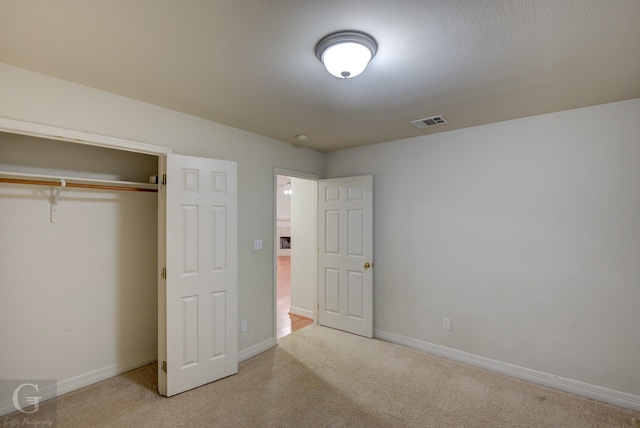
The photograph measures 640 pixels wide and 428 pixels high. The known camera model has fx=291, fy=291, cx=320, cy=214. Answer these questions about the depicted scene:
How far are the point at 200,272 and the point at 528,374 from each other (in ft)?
10.5

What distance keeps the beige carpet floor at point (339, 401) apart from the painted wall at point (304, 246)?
59.4 inches

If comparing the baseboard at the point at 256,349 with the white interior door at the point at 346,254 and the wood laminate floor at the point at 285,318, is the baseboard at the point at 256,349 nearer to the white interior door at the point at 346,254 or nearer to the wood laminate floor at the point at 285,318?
the wood laminate floor at the point at 285,318

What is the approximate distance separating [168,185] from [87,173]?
34.2 inches

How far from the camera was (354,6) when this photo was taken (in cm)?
132

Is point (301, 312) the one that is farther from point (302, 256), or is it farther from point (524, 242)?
point (524, 242)

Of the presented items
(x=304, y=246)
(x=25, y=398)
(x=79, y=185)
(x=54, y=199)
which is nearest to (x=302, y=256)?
(x=304, y=246)

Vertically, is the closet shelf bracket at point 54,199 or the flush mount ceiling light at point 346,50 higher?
the flush mount ceiling light at point 346,50

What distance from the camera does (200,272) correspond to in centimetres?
267

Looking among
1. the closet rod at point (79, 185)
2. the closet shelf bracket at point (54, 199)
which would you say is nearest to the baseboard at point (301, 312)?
the closet rod at point (79, 185)

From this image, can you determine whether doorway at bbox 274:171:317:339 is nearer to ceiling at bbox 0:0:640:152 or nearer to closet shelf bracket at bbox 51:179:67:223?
ceiling at bbox 0:0:640:152

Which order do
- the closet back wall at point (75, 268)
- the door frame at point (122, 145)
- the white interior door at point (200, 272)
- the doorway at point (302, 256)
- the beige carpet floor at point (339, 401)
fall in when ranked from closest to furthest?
the door frame at point (122, 145)
the beige carpet floor at point (339, 401)
the closet back wall at point (75, 268)
the white interior door at point (200, 272)
the doorway at point (302, 256)

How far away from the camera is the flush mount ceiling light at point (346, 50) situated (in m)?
1.52

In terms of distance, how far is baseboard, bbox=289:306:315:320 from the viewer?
451 cm

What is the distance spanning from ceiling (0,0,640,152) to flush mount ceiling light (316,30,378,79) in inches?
1.8
